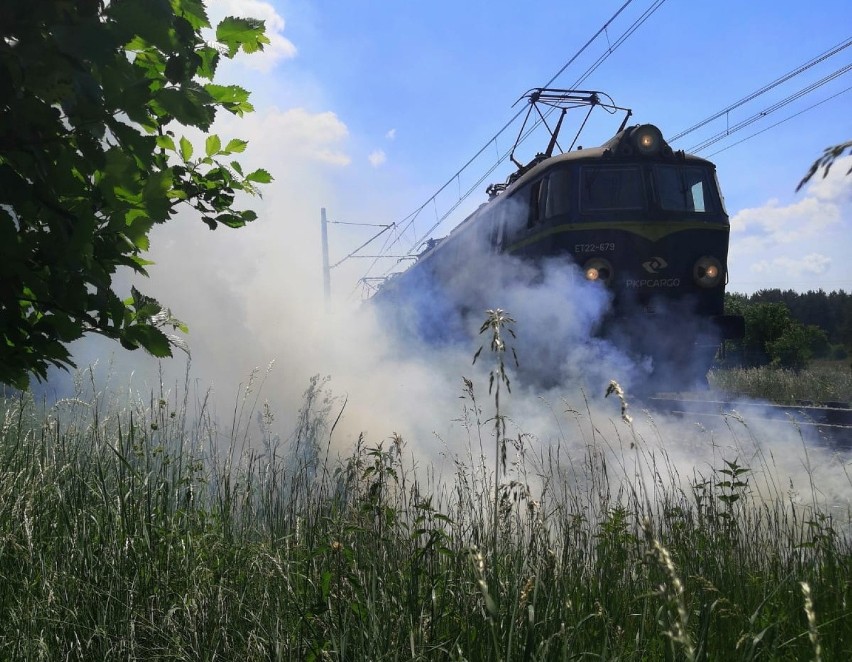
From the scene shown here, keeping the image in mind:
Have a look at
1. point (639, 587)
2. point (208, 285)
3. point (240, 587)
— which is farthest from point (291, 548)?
point (208, 285)

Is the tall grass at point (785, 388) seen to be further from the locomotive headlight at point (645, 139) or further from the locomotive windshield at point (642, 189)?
the locomotive headlight at point (645, 139)

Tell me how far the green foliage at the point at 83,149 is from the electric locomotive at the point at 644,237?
716 cm

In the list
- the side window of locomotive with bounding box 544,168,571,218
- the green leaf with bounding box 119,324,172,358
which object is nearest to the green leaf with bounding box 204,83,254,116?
the green leaf with bounding box 119,324,172,358

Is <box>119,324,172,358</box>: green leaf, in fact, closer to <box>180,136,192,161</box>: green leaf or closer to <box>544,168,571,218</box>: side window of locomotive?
<box>180,136,192,161</box>: green leaf

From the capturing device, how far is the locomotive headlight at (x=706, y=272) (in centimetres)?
895

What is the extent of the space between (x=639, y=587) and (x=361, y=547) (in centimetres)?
105

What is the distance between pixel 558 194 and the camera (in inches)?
350

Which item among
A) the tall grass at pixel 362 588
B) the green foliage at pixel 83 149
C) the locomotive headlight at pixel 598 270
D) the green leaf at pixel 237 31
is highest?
the locomotive headlight at pixel 598 270

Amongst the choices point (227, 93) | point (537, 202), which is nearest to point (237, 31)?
point (227, 93)

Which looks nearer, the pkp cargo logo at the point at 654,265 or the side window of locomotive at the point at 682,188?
the pkp cargo logo at the point at 654,265

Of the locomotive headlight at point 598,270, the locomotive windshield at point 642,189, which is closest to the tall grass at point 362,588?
the locomotive headlight at point 598,270

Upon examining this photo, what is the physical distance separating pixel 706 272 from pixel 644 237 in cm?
84

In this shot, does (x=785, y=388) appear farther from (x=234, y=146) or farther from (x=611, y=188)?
(x=234, y=146)

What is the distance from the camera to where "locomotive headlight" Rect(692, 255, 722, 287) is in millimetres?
8953
